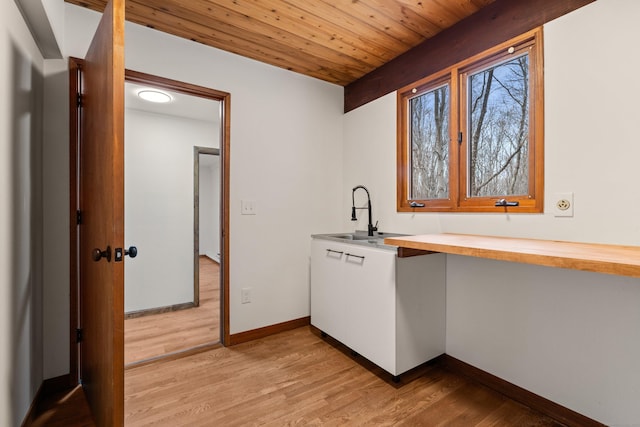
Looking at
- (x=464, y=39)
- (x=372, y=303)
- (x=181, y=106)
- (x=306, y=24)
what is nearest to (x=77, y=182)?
(x=181, y=106)

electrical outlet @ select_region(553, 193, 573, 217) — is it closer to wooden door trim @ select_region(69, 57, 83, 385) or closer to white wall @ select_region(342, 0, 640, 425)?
white wall @ select_region(342, 0, 640, 425)

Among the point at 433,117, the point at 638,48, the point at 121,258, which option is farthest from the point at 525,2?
the point at 121,258

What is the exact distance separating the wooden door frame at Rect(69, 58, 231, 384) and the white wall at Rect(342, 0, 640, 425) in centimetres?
183

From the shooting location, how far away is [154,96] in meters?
2.73

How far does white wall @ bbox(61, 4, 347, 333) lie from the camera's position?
223 centimetres

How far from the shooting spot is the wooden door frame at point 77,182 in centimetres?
181

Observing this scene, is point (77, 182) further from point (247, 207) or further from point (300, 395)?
point (300, 395)

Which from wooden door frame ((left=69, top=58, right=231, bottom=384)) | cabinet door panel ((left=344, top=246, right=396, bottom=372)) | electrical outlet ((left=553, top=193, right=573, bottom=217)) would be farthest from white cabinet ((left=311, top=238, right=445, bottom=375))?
wooden door frame ((left=69, top=58, right=231, bottom=384))

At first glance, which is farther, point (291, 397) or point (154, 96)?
point (154, 96)

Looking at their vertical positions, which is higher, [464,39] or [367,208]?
[464,39]

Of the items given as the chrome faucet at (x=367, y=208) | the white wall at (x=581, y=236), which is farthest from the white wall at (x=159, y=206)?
the white wall at (x=581, y=236)

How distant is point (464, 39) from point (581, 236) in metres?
1.40

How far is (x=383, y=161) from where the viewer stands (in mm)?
2541

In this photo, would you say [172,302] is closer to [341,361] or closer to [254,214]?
[254,214]
